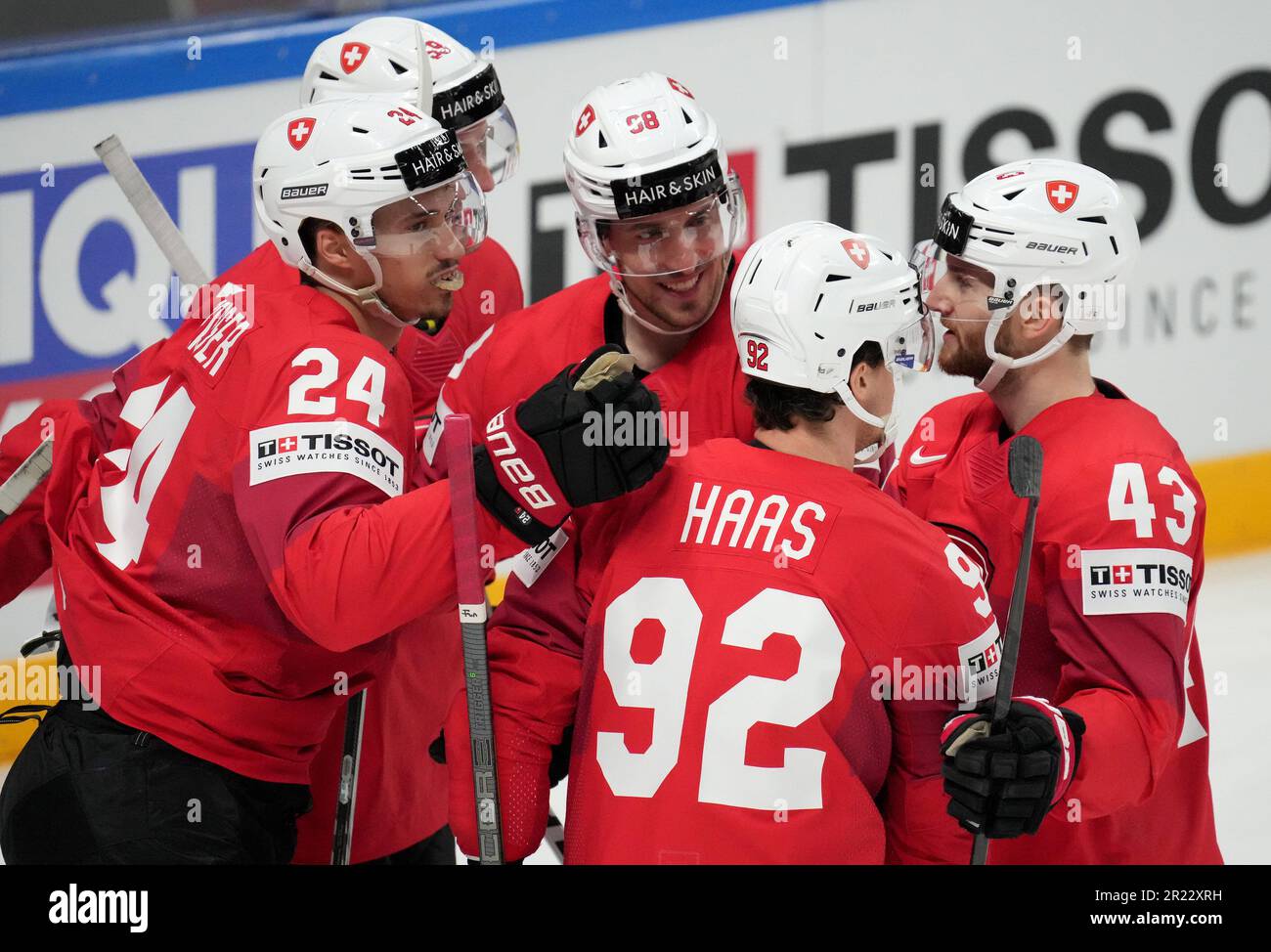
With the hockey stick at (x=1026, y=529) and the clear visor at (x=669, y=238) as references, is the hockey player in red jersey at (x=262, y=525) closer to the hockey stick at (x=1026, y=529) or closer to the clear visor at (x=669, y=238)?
the clear visor at (x=669, y=238)

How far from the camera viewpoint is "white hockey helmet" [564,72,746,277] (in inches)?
107

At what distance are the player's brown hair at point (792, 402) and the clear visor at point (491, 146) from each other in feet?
4.71

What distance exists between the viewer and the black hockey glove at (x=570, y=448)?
7.32 ft

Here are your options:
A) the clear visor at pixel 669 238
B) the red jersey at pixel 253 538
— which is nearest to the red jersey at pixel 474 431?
the clear visor at pixel 669 238

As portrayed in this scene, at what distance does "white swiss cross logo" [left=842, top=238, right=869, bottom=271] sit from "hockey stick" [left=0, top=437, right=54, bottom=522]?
139cm

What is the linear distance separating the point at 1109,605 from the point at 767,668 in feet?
1.82

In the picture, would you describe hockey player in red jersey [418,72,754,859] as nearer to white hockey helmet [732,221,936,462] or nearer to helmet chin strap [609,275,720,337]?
helmet chin strap [609,275,720,337]

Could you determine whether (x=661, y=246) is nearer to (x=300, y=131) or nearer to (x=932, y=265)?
(x=932, y=265)

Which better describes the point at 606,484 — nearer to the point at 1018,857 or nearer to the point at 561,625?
the point at 561,625

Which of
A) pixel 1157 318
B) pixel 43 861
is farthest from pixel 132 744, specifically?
pixel 1157 318

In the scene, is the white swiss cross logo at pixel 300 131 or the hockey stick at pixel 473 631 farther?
the white swiss cross logo at pixel 300 131

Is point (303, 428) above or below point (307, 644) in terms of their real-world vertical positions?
above
